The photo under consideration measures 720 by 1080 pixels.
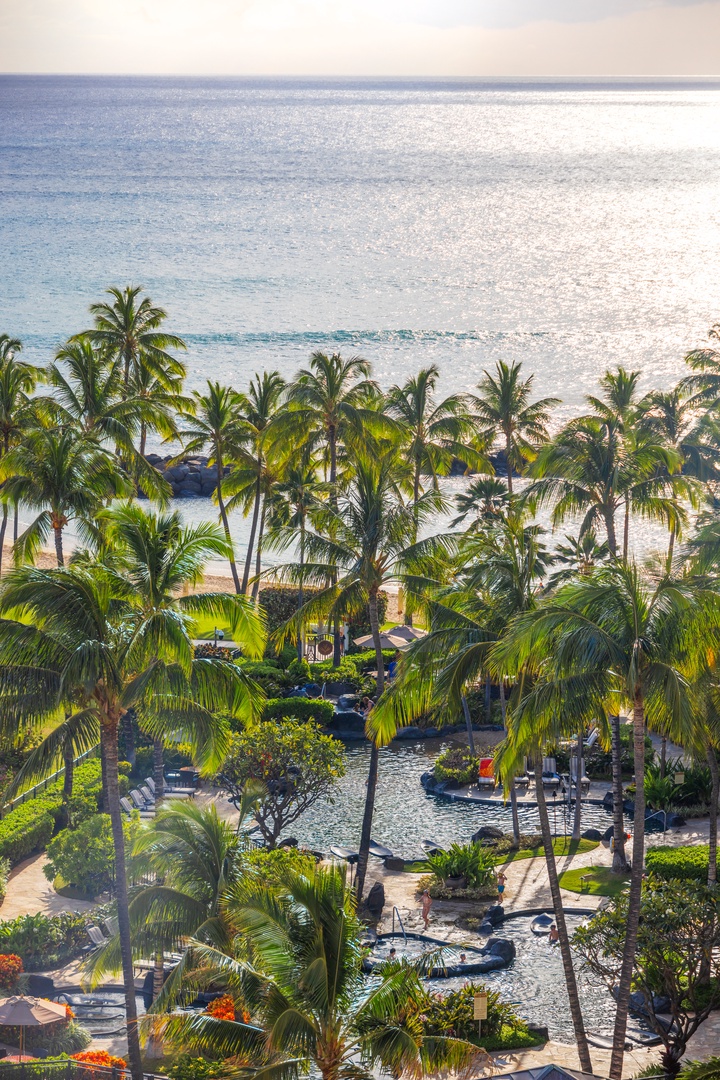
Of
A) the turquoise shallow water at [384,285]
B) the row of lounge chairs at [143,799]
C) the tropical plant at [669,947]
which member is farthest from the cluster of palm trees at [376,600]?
the turquoise shallow water at [384,285]

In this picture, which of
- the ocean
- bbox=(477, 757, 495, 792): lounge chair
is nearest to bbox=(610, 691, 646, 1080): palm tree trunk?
bbox=(477, 757, 495, 792): lounge chair

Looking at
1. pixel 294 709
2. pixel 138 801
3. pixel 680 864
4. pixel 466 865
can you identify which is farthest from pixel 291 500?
pixel 680 864

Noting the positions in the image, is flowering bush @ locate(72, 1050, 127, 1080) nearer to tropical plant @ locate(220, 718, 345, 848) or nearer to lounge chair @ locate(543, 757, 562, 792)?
tropical plant @ locate(220, 718, 345, 848)

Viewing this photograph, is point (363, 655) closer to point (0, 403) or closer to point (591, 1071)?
point (0, 403)

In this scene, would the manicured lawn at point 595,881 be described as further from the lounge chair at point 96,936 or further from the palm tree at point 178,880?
the palm tree at point 178,880

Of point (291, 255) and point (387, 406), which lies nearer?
point (387, 406)

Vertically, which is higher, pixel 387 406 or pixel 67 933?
pixel 387 406

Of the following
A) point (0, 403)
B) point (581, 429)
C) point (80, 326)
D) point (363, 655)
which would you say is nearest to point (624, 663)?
point (581, 429)
